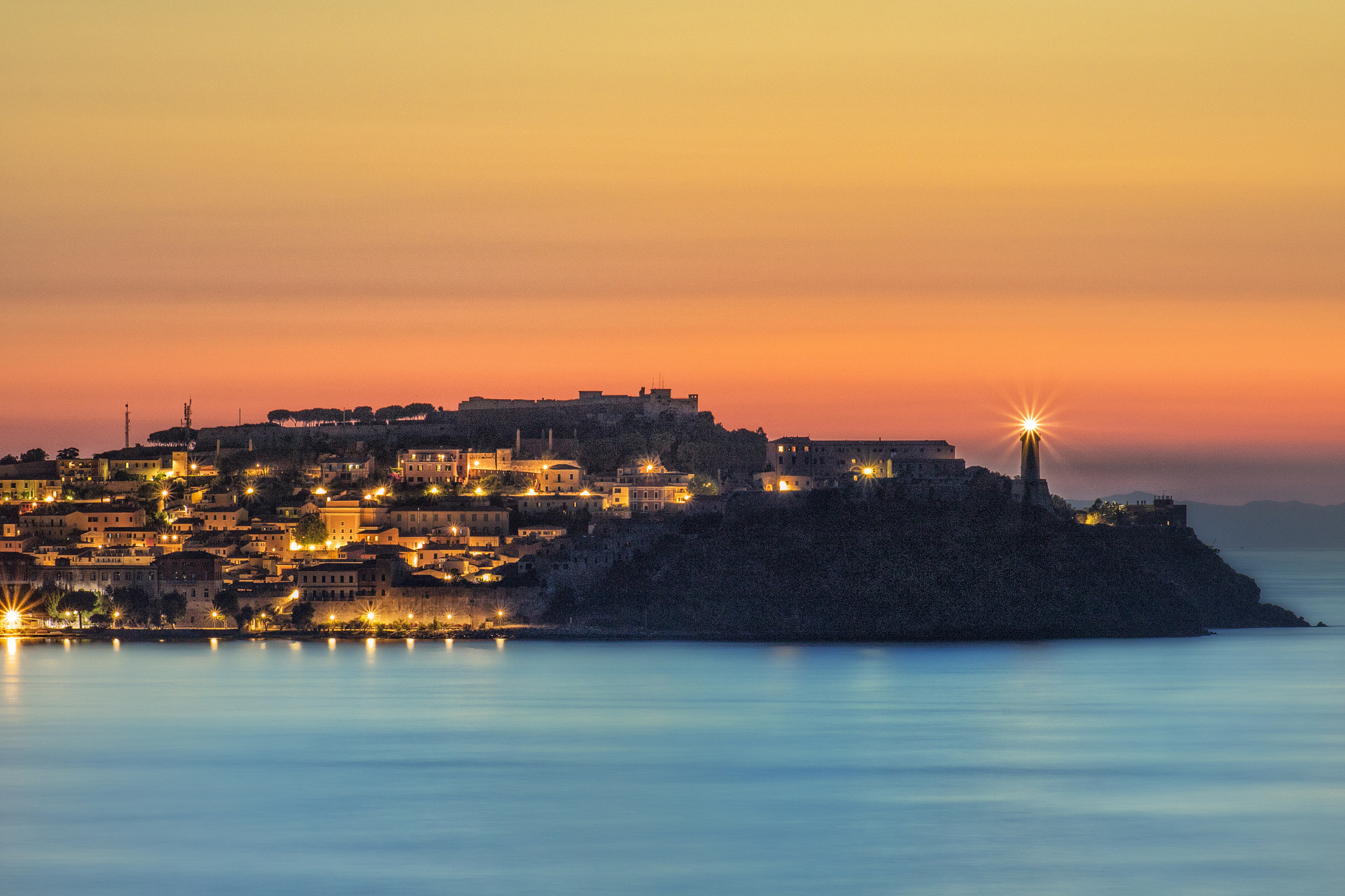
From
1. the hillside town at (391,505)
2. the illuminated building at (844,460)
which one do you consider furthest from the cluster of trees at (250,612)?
the illuminated building at (844,460)

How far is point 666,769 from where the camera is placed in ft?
118

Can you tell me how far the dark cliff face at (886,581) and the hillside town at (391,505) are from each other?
4.89ft

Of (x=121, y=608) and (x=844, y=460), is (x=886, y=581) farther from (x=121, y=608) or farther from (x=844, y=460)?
(x=121, y=608)

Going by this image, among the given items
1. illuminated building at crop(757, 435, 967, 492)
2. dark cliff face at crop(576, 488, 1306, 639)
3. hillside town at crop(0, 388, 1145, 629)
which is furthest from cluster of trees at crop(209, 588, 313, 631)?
illuminated building at crop(757, 435, 967, 492)

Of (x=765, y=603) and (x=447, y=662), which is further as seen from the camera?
(x=765, y=603)

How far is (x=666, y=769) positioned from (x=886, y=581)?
23403 mm

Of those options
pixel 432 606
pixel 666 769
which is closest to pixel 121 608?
pixel 432 606

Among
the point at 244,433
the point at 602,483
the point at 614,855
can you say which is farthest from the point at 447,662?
the point at 244,433

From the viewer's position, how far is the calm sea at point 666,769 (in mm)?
27891

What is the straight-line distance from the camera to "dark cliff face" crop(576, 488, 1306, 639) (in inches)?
2276

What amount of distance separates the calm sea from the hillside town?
7.28ft

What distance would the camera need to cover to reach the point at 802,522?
196ft

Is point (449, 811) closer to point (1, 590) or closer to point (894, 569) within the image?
point (894, 569)

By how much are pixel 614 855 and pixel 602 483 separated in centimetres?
3690
